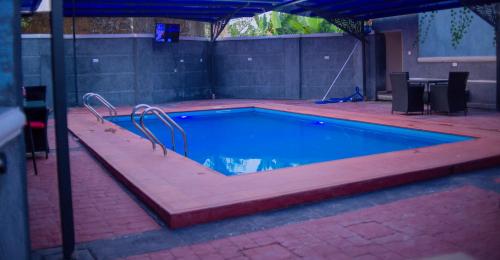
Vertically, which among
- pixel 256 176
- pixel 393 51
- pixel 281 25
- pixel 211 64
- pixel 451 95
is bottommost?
pixel 256 176

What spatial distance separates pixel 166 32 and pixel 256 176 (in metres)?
10.9

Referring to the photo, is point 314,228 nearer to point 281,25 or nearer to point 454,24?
point 454,24

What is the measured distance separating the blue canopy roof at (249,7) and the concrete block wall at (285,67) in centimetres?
158

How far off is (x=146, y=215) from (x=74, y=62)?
36.4 feet

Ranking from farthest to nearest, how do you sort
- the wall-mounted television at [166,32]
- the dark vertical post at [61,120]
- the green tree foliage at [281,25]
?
the green tree foliage at [281,25] → the wall-mounted television at [166,32] → the dark vertical post at [61,120]

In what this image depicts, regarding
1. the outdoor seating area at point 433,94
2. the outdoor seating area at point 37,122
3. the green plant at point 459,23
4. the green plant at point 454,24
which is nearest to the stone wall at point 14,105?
the outdoor seating area at point 37,122

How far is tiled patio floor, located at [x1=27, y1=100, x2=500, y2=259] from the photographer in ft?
11.6

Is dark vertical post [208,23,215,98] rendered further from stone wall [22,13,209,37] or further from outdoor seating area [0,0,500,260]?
stone wall [22,13,209,37]

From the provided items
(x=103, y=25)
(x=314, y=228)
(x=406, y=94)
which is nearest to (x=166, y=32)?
(x=103, y=25)

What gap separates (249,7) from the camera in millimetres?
14195

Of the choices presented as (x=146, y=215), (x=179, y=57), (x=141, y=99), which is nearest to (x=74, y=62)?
(x=141, y=99)

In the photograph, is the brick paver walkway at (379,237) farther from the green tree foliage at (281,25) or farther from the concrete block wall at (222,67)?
the green tree foliage at (281,25)

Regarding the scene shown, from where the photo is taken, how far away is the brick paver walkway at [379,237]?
3469 mm

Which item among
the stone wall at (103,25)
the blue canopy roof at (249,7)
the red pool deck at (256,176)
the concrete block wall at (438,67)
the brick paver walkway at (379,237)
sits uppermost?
the stone wall at (103,25)
